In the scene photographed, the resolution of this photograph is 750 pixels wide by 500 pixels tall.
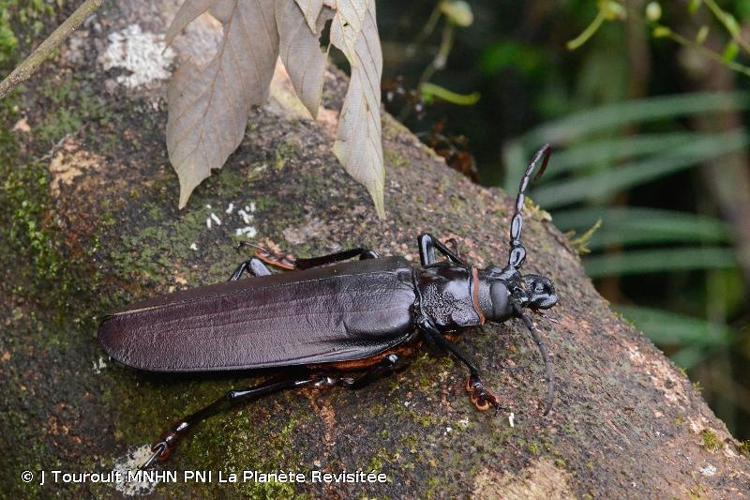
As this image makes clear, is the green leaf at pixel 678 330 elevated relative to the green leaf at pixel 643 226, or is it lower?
lower

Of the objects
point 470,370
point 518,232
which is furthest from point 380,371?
point 518,232

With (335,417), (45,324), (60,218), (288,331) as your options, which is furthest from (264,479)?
(60,218)

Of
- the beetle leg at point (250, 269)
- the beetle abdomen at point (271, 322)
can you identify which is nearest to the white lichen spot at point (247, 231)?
the beetle leg at point (250, 269)

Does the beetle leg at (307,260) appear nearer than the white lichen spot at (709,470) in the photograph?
No

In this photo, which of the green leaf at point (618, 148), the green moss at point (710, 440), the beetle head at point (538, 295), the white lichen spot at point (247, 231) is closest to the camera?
the green moss at point (710, 440)

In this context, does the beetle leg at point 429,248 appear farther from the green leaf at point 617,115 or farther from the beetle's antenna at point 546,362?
the green leaf at point 617,115

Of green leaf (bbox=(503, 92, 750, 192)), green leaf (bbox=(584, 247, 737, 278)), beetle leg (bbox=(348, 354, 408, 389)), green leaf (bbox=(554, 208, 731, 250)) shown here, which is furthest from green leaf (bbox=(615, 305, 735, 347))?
beetle leg (bbox=(348, 354, 408, 389))

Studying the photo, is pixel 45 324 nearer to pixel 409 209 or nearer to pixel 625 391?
pixel 409 209

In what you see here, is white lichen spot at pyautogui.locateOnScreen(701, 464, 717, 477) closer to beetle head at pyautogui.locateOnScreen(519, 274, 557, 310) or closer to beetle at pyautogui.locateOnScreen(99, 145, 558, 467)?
beetle at pyautogui.locateOnScreen(99, 145, 558, 467)
